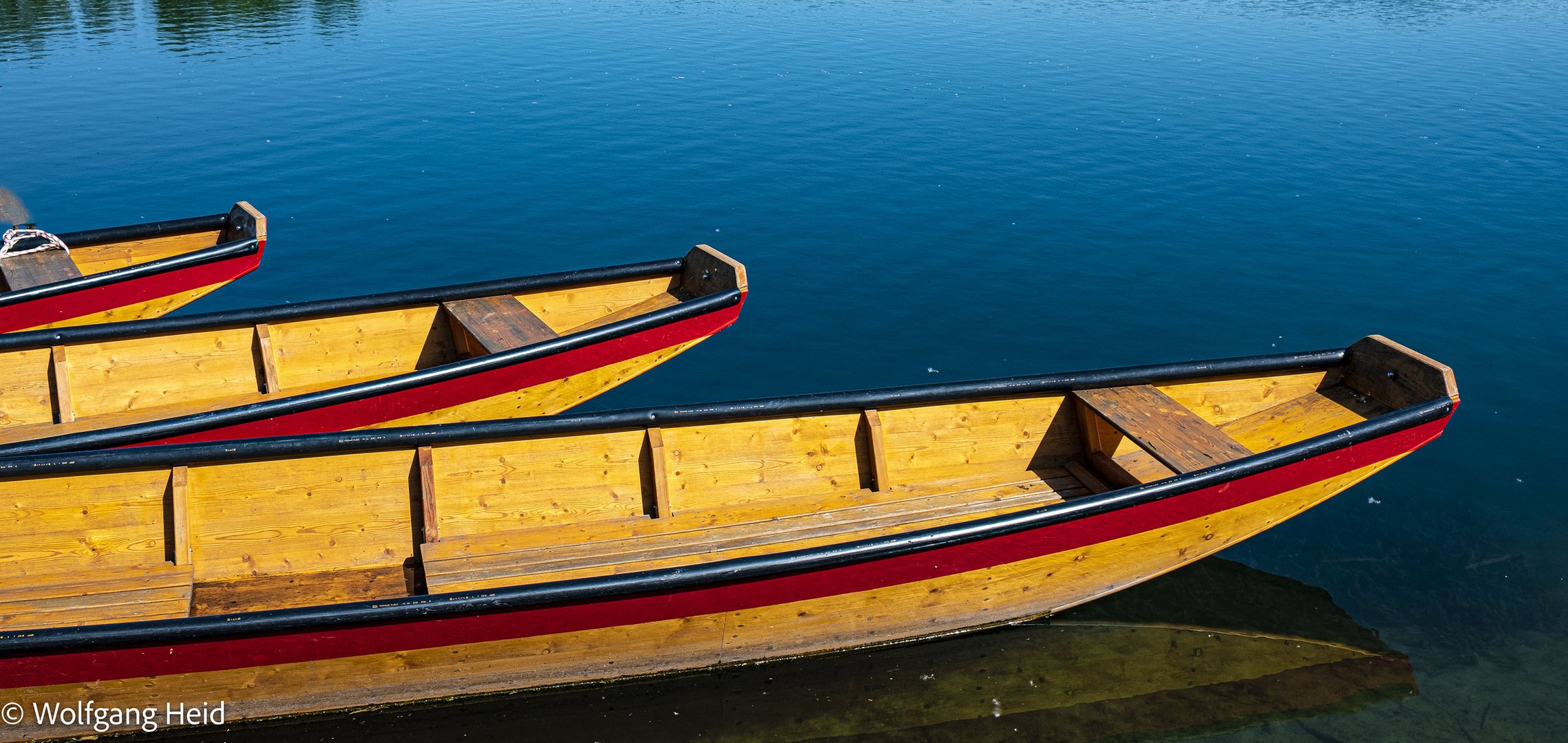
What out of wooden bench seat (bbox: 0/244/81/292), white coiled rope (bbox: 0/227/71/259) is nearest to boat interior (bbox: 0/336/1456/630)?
wooden bench seat (bbox: 0/244/81/292)

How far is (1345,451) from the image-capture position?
27.2 feet

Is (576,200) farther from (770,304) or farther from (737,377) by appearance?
(737,377)

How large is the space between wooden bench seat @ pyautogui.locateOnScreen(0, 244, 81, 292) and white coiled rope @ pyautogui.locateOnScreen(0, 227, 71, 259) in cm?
4

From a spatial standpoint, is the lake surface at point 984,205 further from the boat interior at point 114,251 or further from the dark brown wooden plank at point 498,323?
the dark brown wooden plank at point 498,323

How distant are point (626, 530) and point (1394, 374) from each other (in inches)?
255

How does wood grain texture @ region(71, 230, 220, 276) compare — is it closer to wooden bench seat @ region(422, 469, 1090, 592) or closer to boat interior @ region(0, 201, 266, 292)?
boat interior @ region(0, 201, 266, 292)

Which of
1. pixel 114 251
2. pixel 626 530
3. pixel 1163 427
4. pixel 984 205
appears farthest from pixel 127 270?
pixel 984 205

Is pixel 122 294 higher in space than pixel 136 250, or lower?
higher

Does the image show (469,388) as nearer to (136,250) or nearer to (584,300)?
(584,300)

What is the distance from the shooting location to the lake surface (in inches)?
358

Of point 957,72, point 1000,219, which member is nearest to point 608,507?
point 1000,219

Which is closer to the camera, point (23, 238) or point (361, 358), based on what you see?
point (361, 358)

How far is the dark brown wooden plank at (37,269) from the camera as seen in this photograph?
12.0m

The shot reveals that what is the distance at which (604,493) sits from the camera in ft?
27.6
